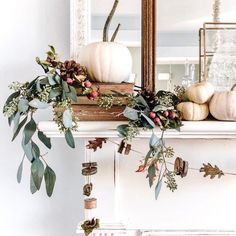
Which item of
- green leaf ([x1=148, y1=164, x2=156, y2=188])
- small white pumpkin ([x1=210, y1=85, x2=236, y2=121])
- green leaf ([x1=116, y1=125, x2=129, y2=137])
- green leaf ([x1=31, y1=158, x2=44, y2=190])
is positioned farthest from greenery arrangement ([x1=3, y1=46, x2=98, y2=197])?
small white pumpkin ([x1=210, y1=85, x2=236, y2=121])

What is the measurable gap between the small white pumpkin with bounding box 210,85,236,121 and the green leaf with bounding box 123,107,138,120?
0.22m

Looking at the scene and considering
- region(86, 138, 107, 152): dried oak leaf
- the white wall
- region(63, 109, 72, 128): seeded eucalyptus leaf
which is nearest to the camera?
region(63, 109, 72, 128): seeded eucalyptus leaf

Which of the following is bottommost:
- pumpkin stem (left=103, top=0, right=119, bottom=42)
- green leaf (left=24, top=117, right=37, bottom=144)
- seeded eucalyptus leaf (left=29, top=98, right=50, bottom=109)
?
green leaf (left=24, top=117, right=37, bottom=144)

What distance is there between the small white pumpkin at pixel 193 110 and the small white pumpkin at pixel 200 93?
0.01 metres

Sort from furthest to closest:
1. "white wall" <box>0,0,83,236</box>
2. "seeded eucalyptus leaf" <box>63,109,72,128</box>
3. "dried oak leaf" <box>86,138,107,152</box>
Result: "white wall" <box>0,0,83,236</box> < "dried oak leaf" <box>86,138,107,152</box> < "seeded eucalyptus leaf" <box>63,109,72,128</box>

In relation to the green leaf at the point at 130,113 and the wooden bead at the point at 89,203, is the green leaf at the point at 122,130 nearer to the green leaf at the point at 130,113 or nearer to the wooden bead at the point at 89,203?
the green leaf at the point at 130,113

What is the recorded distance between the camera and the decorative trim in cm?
111

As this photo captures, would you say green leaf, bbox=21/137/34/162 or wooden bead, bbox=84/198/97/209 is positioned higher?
green leaf, bbox=21/137/34/162

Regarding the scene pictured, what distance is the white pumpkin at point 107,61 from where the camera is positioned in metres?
0.99

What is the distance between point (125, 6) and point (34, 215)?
74 cm

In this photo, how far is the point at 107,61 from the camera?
98 centimetres

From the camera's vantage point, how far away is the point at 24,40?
1196mm

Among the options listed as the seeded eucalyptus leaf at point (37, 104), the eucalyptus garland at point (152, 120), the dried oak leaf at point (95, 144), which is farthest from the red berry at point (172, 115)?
the seeded eucalyptus leaf at point (37, 104)

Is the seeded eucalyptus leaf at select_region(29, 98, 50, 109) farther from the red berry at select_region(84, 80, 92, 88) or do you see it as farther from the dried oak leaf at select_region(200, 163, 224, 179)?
the dried oak leaf at select_region(200, 163, 224, 179)
